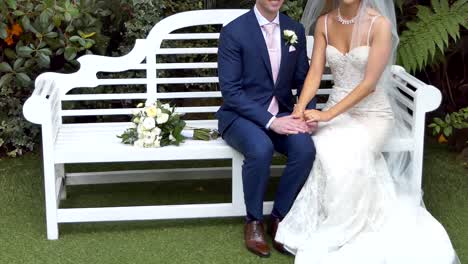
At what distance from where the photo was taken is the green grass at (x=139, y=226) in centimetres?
403

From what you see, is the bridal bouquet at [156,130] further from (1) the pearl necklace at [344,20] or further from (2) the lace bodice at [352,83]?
(1) the pearl necklace at [344,20]

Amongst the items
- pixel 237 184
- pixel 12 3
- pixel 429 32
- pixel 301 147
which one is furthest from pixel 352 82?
pixel 12 3

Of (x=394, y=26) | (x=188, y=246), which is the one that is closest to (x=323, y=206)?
(x=188, y=246)

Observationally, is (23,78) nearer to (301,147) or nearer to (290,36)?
(290,36)

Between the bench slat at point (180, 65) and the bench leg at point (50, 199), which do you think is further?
the bench slat at point (180, 65)

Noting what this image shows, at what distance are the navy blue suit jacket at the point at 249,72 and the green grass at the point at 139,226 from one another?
63 cm

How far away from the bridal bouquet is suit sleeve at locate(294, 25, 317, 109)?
0.55m

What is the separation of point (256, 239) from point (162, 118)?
0.81 meters

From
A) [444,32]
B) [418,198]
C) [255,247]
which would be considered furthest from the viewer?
[444,32]

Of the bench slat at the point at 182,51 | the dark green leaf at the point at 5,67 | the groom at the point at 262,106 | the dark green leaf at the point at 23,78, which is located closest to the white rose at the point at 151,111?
the groom at the point at 262,106

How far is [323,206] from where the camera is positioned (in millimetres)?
4062

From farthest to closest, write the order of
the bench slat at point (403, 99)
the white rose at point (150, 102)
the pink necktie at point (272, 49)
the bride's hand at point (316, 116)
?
the white rose at point (150, 102) < the bench slat at point (403, 99) < the pink necktie at point (272, 49) < the bride's hand at point (316, 116)

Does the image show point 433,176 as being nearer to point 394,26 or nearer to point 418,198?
point 418,198

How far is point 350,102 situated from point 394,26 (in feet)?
1.52
